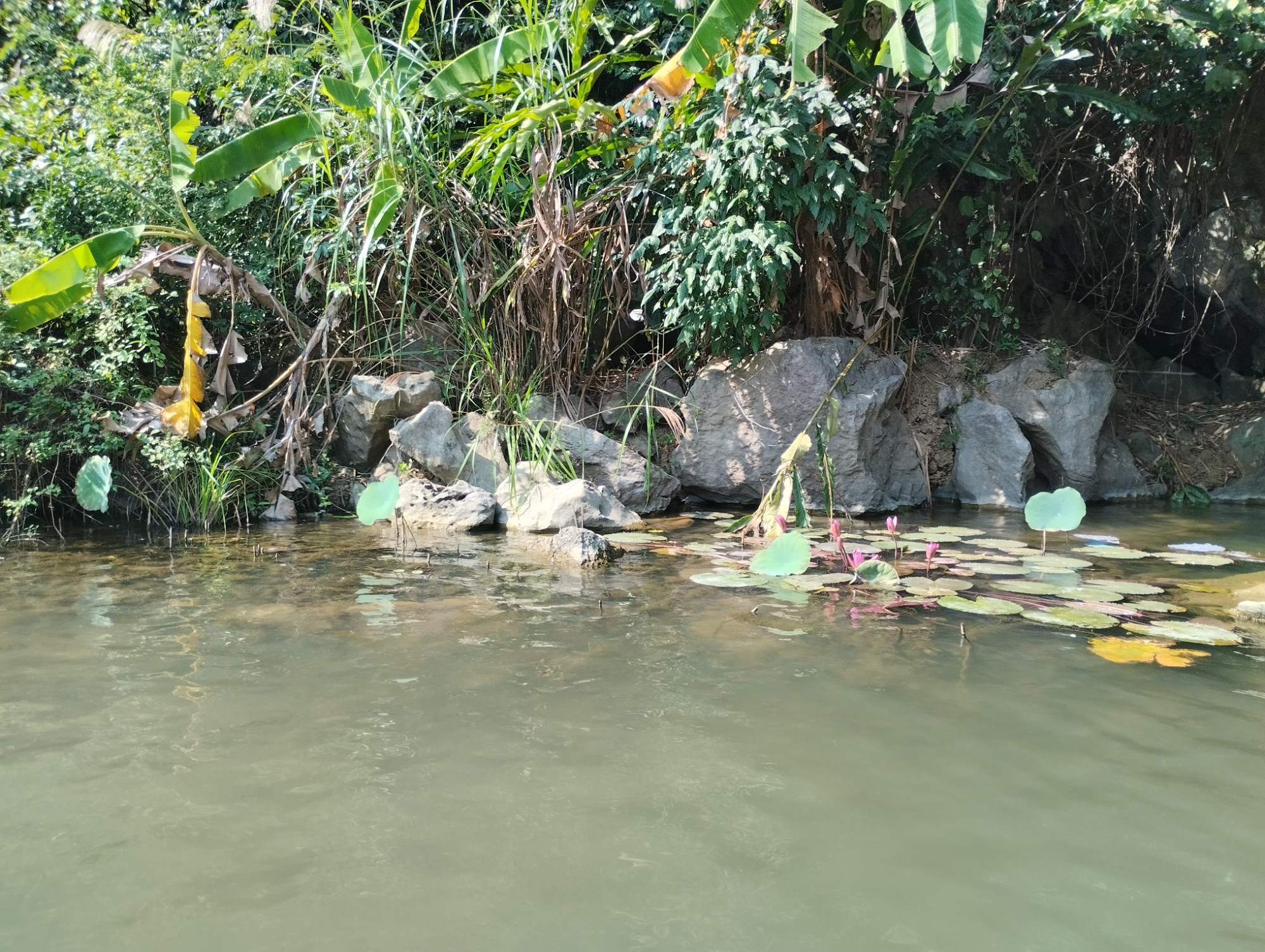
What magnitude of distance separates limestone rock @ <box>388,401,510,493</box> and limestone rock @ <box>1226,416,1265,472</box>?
20.1 ft

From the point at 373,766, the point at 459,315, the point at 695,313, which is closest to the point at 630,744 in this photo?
the point at 373,766

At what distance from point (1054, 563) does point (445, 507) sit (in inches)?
144

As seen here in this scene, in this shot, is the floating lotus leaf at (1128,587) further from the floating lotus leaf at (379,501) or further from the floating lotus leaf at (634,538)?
the floating lotus leaf at (379,501)

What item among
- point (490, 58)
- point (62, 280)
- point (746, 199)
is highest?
point (490, 58)

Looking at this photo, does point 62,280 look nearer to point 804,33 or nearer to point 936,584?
point 804,33

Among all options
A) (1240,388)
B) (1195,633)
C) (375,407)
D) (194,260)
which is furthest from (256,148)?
(1240,388)

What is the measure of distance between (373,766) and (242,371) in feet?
18.8

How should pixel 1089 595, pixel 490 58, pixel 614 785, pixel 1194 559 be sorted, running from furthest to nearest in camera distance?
pixel 490 58
pixel 1194 559
pixel 1089 595
pixel 614 785

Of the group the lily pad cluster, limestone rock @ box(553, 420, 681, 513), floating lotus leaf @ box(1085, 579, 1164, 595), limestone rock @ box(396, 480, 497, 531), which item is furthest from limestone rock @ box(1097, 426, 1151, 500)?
limestone rock @ box(396, 480, 497, 531)

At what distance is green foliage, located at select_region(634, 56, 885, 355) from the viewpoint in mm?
5953

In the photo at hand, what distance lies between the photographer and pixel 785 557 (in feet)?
13.2

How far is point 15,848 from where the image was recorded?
1.88 meters

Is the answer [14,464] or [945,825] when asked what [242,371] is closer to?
[14,464]

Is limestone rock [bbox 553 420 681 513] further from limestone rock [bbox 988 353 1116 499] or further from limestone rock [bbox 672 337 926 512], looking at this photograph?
limestone rock [bbox 988 353 1116 499]
